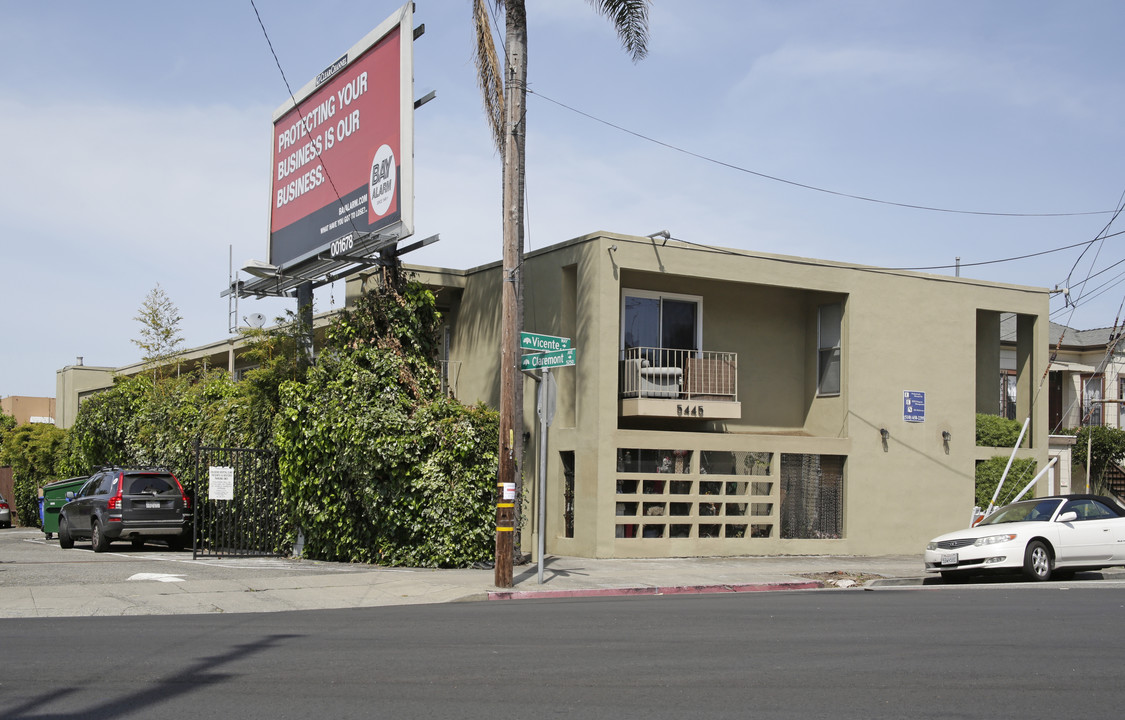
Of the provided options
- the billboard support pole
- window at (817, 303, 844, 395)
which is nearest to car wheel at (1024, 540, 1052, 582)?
window at (817, 303, 844, 395)

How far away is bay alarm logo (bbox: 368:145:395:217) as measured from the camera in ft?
63.2

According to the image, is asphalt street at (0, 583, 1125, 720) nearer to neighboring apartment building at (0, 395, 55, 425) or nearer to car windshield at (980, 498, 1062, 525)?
car windshield at (980, 498, 1062, 525)

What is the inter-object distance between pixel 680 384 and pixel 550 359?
6.35m

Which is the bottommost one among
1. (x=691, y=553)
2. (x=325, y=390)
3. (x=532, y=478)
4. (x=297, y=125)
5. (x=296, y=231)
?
(x=691, y=553)

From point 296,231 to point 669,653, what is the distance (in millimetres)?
16719

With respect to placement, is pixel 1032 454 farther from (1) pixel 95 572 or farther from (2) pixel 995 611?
(1) pixel 95 572


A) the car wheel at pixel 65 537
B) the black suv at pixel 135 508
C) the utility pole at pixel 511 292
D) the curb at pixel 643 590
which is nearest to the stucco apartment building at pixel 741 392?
the utility pole at pixel 511 292

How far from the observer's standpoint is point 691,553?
20.3 m

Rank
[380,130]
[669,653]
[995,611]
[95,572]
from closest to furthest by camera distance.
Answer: [669,653]
[995,611]
[95,572]
[380,130]

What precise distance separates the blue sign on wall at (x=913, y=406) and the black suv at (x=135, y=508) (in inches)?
605

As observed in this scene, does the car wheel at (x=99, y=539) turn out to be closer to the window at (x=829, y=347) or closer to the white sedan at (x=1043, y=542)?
the window at (x=829, y=347)

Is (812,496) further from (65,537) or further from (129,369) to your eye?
(129,369)

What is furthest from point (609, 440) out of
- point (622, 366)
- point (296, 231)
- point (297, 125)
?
point (297, 125)

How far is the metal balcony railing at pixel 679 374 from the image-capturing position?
68.1 feet
